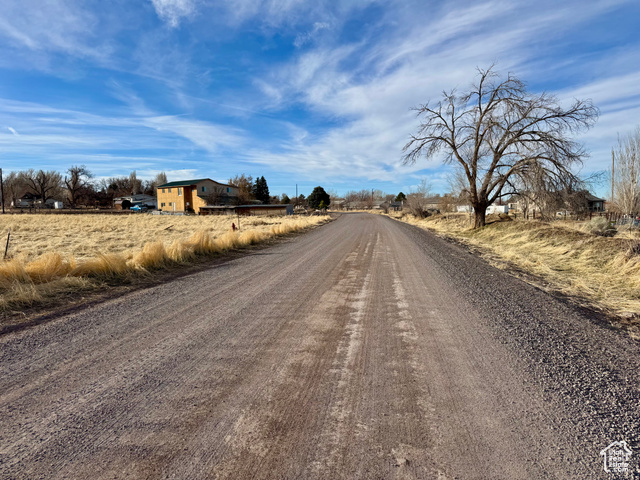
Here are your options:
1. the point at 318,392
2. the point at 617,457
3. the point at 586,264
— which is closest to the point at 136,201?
the point at 586,264

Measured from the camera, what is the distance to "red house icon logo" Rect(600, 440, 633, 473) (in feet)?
6.82

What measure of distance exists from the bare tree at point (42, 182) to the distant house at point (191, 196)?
1813 inches

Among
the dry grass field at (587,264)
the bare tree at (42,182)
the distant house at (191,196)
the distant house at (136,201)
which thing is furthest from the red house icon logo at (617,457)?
the bare tree at (42,182)

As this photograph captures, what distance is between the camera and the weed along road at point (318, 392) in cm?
217

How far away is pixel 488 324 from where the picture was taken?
4809mm

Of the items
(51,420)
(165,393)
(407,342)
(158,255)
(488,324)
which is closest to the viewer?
(51,420)

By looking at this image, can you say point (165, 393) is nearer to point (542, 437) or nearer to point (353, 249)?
point (542, 437)

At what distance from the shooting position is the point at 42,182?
9131 cm

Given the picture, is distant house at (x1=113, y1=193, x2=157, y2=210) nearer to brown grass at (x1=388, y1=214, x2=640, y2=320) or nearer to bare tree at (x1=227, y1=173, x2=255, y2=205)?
bare tree at (x1=227, y1=173, x2=255, y2=205)

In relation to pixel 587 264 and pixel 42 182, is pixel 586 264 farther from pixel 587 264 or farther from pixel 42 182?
pixel 42 182

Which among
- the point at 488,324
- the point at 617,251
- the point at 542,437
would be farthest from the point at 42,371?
the point at 617,251

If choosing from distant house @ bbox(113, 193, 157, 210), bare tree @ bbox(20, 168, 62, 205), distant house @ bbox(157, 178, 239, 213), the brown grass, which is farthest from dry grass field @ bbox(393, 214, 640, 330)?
bare tree @ bbox(20, 168, 62, 205)

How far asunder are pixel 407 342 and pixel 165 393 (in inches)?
108

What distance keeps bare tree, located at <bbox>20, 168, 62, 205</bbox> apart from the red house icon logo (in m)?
115
